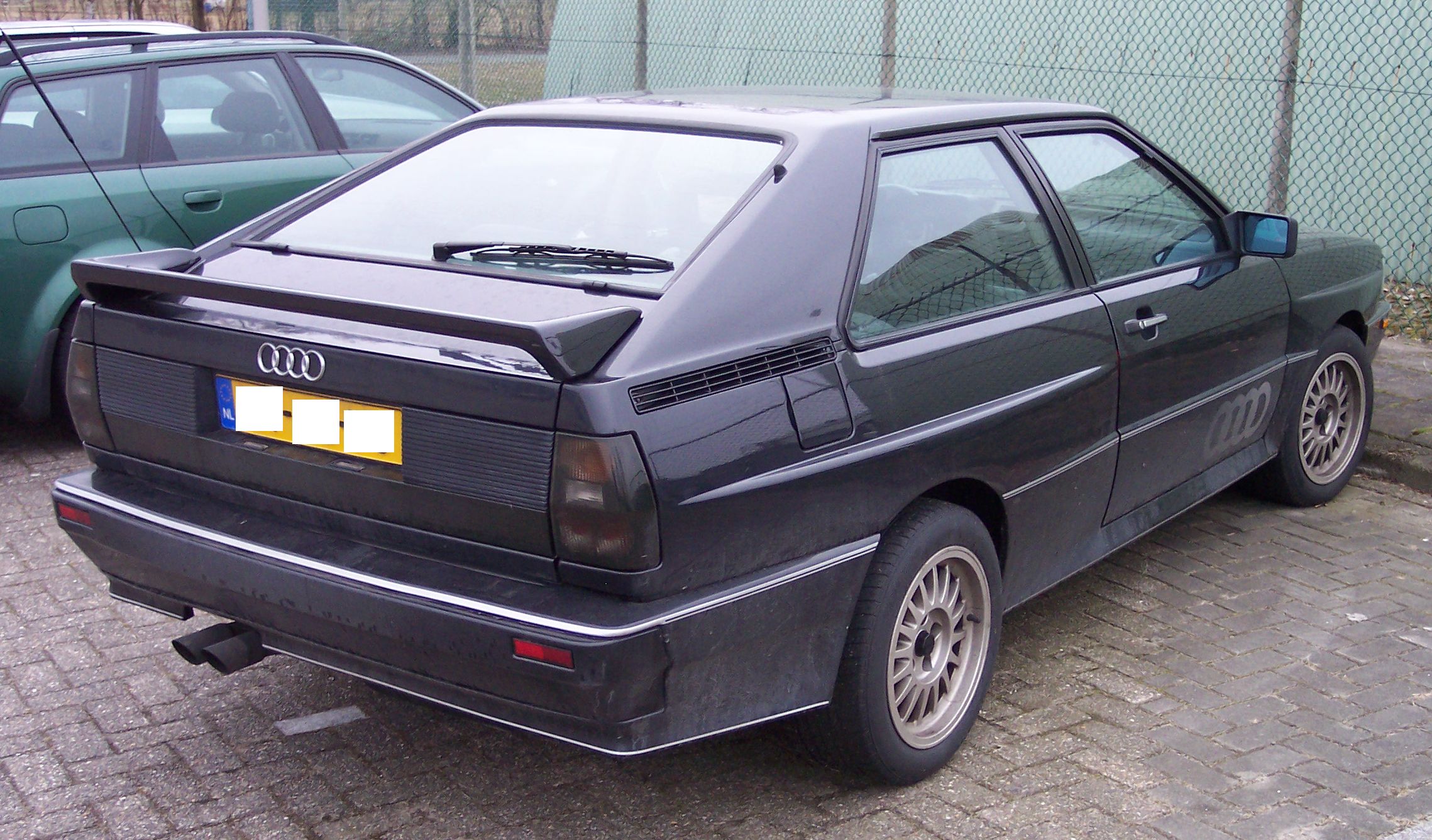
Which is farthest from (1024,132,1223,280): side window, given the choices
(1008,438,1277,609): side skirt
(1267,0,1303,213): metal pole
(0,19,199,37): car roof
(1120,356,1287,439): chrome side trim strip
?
(0,19,199,37): car roof

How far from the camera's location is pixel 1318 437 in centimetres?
509

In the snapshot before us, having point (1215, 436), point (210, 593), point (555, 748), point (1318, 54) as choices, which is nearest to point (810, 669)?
point (555, 748)

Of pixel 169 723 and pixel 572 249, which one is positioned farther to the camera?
pixel 169 723

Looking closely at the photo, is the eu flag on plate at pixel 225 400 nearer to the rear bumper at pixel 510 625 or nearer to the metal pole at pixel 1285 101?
the rear bumper at pixel 510 625

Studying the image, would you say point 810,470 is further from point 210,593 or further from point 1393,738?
point 1393,738

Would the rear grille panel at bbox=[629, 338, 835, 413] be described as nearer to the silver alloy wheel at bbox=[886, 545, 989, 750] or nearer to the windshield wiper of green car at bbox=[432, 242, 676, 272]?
the windshield wiper of green car at bbox=[432, 242, 676, 272]

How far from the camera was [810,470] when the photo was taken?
2.73 metres

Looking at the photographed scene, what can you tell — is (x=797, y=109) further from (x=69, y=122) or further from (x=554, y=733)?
(x=69, y=122)

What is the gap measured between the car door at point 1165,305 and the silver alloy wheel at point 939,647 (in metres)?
0.76

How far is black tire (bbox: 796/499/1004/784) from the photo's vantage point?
2.94 metres

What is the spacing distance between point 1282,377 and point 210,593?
3.60m

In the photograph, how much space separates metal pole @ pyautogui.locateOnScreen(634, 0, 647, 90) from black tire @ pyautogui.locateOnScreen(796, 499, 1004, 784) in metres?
7.98

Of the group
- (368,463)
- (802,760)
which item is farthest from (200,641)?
(802,760)

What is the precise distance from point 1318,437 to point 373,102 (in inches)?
183
